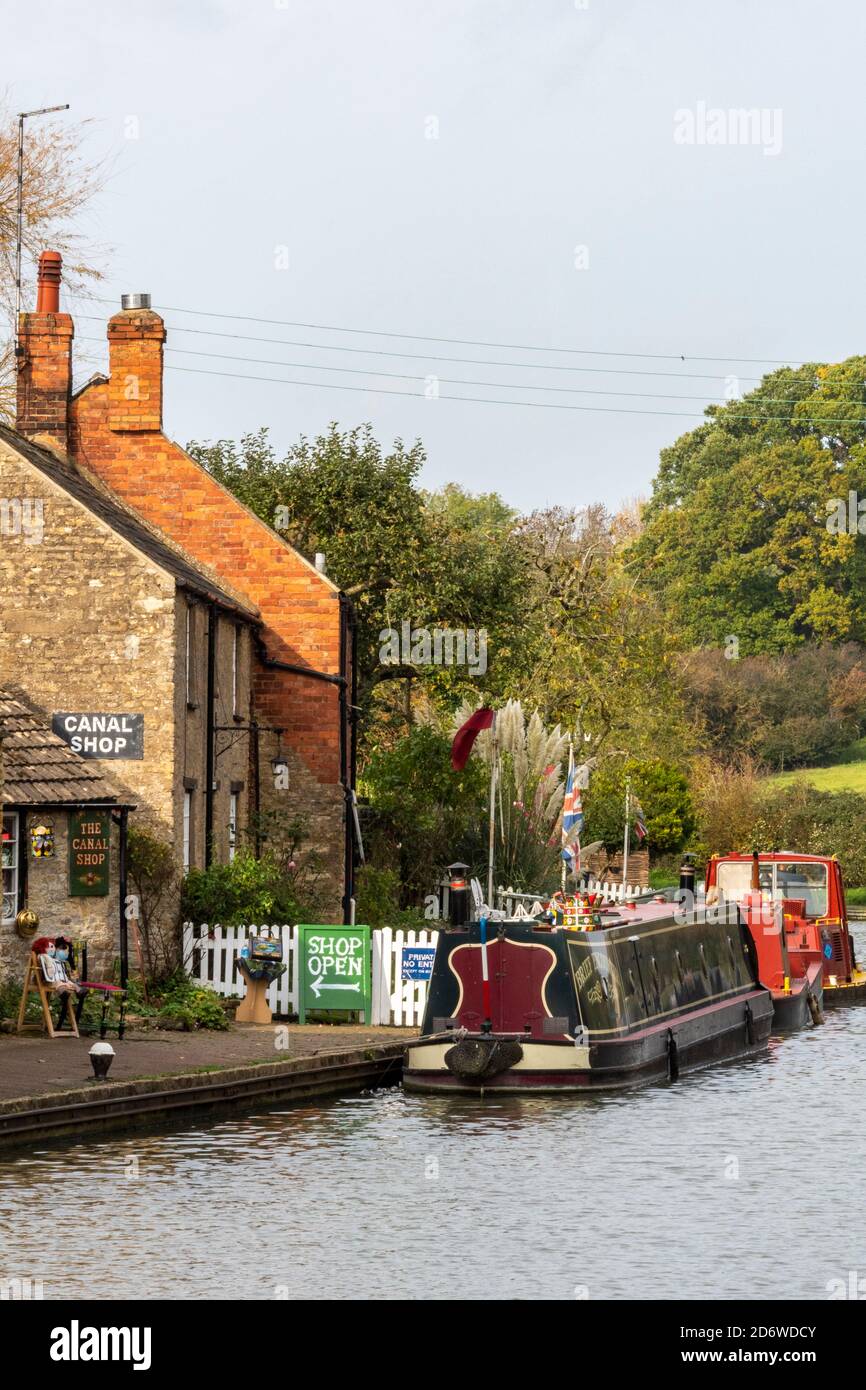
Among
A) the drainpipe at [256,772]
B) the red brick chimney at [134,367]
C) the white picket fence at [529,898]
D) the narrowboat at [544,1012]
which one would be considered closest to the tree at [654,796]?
the white picket fence at [529,898]

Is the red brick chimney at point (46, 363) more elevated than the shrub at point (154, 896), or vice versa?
the red brick chimney at point (46, 363)

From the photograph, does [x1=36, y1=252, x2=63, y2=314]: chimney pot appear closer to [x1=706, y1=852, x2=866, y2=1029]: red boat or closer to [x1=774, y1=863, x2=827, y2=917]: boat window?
[x1=706, y1=852, x2=866, y2=1029]: red boat

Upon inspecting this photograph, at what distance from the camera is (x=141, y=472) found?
32.8 m

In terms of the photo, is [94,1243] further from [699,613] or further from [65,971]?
[699,613]

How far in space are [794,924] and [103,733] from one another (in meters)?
14.3

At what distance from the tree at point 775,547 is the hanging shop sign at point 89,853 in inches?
2693

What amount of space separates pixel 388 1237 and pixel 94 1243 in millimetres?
2087

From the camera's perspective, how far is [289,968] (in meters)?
26.5

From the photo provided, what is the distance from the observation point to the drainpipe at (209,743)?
1156 inches

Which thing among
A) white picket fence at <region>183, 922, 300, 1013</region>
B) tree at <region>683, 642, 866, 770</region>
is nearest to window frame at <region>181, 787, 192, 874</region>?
white picket fence at <region>183, 922, 300, 1013</region>

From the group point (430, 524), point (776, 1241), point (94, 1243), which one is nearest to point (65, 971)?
point (94, 1243)

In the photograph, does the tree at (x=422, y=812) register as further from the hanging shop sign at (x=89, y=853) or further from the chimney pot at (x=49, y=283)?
the hanging shop sign at (x=89, y=853)

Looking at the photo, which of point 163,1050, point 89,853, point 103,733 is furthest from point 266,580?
point 163,1050

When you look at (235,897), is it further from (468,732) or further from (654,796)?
(654,796)
